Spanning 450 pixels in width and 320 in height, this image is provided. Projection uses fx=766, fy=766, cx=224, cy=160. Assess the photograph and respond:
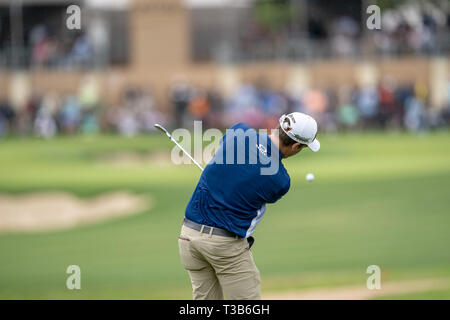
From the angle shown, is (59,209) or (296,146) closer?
(296,146)

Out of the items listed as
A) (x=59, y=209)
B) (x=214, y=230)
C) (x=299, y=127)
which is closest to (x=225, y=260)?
(x=214, y=230)

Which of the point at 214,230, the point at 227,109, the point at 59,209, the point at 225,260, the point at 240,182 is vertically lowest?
the point at 225,260

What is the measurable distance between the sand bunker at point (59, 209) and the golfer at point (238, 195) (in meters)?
13.5

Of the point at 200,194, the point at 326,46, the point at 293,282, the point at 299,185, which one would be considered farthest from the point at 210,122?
the point at 200,194

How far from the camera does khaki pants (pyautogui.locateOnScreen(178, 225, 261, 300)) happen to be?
6430 mm

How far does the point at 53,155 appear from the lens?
26062 mm

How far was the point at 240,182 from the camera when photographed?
6.44 meters

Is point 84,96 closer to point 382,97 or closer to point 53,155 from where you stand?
point 53,155

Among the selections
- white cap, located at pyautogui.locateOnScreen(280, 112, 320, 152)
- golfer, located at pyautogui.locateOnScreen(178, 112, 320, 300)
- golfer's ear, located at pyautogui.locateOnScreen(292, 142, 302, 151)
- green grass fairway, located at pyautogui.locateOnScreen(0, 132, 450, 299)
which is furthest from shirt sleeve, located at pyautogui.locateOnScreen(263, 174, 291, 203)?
green grass fairway, located at pyautogui.locateOnScreen(0, 132, 450, 299)

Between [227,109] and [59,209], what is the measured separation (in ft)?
42.1

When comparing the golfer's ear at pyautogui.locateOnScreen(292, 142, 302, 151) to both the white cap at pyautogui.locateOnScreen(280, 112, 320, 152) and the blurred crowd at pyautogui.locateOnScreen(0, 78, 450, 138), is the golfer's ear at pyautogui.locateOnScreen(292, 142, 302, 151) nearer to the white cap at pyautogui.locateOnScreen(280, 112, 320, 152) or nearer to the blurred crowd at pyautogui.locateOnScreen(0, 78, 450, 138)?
the white cap at pyautogui.locateOnScreen(280, 112, 320, 152)

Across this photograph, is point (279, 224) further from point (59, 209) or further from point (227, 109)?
point (227, 109)
